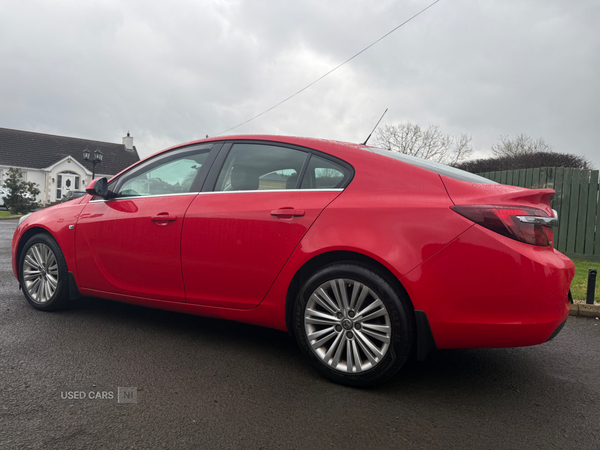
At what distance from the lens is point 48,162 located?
1702 inches

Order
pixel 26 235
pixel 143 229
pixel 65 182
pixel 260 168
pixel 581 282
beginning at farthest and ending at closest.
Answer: pixel 65 182 → pixel 581 282 → pixel 26 235 → pixel 143 229 → pixel 260 168

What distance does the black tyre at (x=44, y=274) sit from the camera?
13.8 ft

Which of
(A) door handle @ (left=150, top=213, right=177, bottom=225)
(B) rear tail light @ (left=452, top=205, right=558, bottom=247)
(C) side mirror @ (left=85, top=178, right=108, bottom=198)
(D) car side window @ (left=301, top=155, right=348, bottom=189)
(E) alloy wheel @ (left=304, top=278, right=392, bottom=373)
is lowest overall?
(E) alloy wheel @ (left=304, top=278, right=392, bottom=373)

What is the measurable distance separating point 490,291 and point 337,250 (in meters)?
0.89

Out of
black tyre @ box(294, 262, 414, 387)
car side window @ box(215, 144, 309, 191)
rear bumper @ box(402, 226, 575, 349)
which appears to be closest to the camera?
rear bumper @ box(402, 226, 575, 349)

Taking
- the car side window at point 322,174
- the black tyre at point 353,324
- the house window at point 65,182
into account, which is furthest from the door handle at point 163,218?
the house window at point 65,182

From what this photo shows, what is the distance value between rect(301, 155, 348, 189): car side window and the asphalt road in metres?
1.24

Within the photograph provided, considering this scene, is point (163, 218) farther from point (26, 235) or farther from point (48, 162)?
point (48, 162)

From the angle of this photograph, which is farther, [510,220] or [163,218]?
[163,218]

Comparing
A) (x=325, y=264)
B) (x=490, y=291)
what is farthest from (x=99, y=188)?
(x=490, y=291)

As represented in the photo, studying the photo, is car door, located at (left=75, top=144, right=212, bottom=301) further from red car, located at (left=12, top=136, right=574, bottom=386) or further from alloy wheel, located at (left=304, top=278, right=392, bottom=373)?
alloy wheel, located at (left=304, top=278, right=392, bottom=373)

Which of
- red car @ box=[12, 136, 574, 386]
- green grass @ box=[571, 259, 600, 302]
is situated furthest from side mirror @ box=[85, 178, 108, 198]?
green grass @ box=[571, 259, 600, 302]

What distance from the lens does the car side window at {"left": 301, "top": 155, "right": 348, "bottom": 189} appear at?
3.05 meters

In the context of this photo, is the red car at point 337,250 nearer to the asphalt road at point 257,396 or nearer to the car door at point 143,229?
the car door at point 143,229
